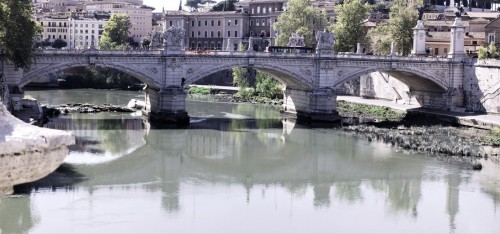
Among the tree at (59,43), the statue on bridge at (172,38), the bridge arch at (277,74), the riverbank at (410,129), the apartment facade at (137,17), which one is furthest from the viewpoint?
the apartment facade at (137,17)

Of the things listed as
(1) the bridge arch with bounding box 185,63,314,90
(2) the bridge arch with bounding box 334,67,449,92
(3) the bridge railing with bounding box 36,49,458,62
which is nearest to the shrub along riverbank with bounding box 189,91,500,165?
(2) the bridge arch with bounding box 334,67,449,92

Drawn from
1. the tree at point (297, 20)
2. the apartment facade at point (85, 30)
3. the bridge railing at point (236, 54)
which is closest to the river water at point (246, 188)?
the bridge railing at point (236, 54)

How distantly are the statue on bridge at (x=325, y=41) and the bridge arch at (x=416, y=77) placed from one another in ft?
5.58

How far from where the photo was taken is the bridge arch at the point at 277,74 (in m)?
35.9

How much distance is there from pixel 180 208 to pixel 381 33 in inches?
1374

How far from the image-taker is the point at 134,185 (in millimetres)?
21078

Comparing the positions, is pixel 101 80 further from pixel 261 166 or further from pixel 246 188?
pixel 246 188

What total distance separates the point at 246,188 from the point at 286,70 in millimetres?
16977

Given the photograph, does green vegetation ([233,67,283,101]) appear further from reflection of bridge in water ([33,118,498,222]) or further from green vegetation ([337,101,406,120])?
reflection of bridge in water ([33,118,498,222])

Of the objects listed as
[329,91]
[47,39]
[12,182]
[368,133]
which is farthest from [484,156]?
[47,39]

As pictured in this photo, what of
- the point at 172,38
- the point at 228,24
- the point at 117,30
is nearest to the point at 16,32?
the point at 172,38

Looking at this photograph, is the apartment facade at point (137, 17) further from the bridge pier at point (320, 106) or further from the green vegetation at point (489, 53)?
the green vegetation at point (489, 53)

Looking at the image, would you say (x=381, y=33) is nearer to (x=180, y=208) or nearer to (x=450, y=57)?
(x=450, y=57)

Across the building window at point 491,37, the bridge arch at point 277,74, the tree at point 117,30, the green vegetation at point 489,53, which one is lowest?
the bridge arch at point 277,74
